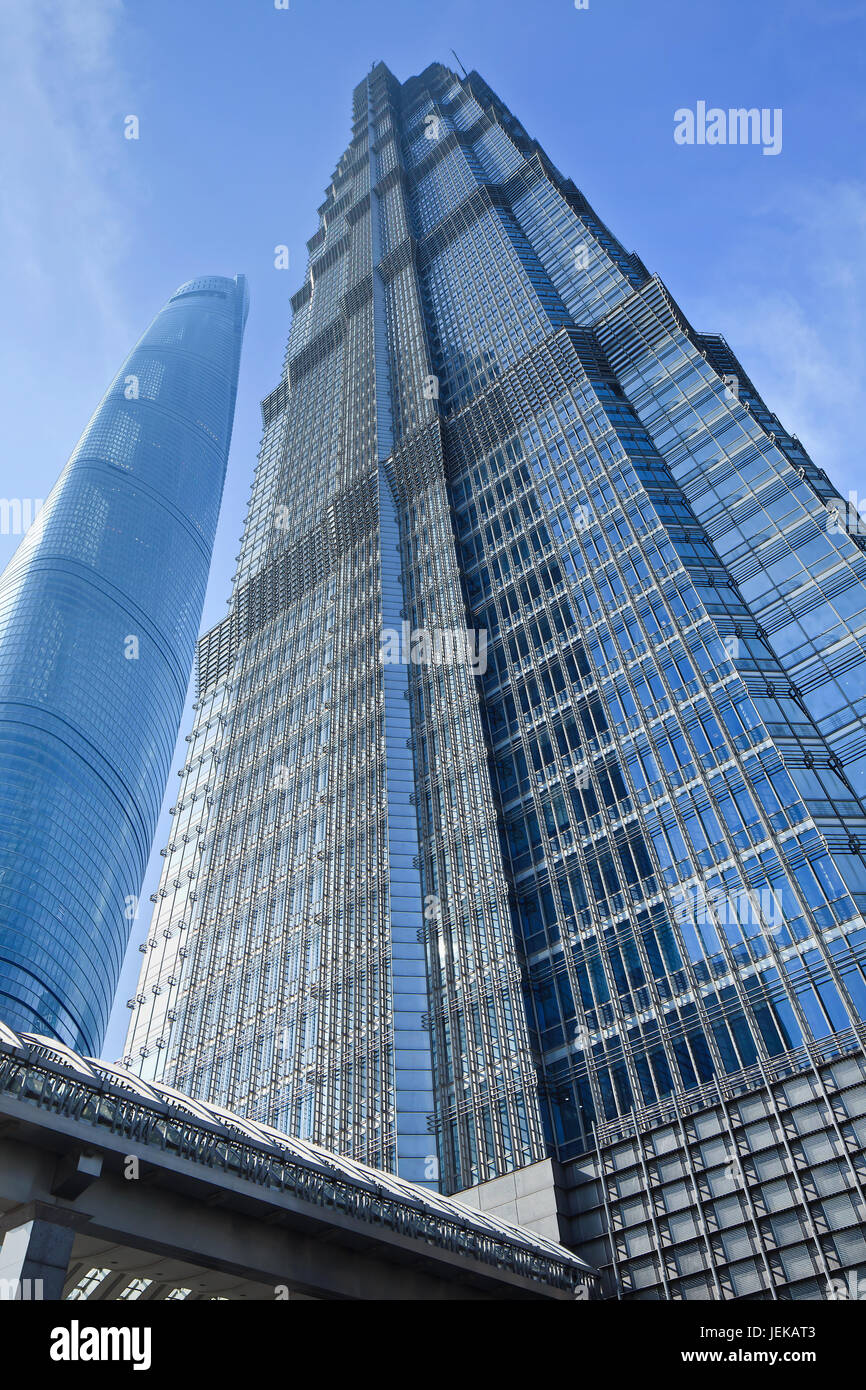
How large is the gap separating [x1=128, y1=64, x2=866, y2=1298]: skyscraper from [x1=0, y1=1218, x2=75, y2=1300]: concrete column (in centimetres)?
2271

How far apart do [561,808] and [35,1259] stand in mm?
36764

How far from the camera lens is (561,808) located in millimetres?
53031

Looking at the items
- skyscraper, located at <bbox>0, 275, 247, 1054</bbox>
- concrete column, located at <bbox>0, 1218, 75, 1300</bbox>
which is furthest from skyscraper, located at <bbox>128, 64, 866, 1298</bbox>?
skyscraper, located at <bbox>0, 275, 247, 1054</bbox>

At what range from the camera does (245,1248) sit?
24.5m

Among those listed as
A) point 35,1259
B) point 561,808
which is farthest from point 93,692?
point 35,1259

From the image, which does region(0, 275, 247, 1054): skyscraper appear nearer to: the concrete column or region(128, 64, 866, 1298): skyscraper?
region(128, 64, 866, 1298): skyscraper

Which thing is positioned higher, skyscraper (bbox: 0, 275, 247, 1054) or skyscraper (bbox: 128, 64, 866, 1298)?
skyscraper (bbox: 0, 275, 247, 1054)

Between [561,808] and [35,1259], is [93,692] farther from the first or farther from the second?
[35,1259]

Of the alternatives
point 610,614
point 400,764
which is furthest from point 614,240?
point 400,764

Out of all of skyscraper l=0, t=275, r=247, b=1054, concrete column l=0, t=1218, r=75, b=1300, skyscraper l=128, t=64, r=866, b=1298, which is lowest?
concrete column l=0, t=1218, r=75, b=1300

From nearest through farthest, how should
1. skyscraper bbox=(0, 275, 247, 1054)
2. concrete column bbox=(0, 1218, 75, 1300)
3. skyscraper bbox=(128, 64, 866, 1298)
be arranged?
1. concrete column bbox=(0, 1218, 75, 1300)
2. skyscraper bbox=(128, 64, 866, 1298)
3. skyscraper bbox=(0, 275, 247, 1054)

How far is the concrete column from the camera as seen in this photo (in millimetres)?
18906
